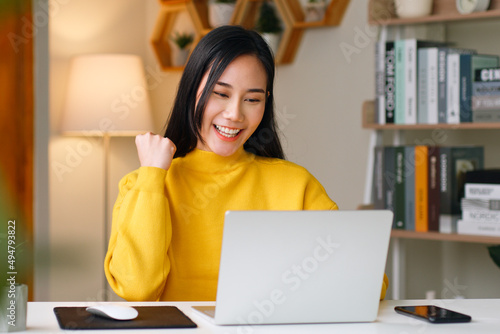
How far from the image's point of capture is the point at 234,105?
59.3 inches

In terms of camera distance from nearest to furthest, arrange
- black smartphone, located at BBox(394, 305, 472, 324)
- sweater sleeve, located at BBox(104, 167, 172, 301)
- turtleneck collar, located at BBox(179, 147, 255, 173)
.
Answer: black smartphone, located at BBox(394, 305, 472, 324)
sweater sleeve, located at BBox(104, 167, 172, 301)
turtleneck collar, located at BBox(179, 147, 255, 173)

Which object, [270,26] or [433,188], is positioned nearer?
[433,188]

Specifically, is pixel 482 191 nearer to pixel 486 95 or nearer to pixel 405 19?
pixel 486 95

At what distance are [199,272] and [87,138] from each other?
1.82m

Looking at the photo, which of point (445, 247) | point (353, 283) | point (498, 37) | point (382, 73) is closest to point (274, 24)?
point (382, 73)

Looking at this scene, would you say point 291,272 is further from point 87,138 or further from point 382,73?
point 87,138

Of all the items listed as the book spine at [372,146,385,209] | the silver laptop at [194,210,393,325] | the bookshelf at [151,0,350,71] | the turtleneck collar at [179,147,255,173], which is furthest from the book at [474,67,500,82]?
the silver laptop at [194,210,393,325]

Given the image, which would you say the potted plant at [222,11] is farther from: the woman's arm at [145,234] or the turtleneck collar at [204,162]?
the woman's arm at [145,234]

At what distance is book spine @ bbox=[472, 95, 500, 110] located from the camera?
88.0 inches

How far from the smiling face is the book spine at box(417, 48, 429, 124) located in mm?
999

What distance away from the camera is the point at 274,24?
2.96 metres

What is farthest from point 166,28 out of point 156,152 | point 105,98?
point 156,152

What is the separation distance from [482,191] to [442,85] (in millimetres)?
397

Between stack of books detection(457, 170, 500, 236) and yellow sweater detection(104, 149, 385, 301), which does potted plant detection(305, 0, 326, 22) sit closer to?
stack of books detection(457, 170, 500, 236)
